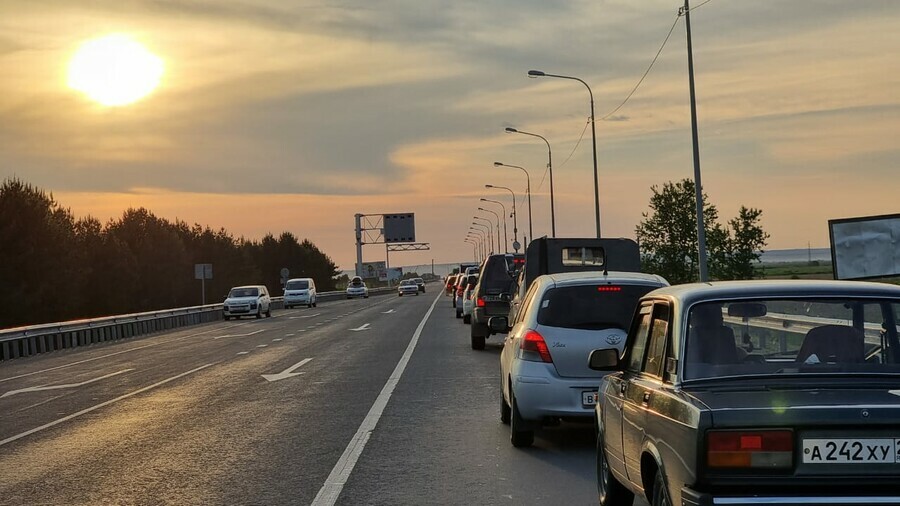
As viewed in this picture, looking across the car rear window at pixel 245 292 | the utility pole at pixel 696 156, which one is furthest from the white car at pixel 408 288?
the utility pole at pixel 696 156

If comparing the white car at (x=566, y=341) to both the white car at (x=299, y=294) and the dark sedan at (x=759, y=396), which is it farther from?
the white car at (x=299, y=294)

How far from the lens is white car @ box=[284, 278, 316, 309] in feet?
234

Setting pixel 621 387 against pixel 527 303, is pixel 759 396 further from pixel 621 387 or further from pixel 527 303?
pixel 527 303

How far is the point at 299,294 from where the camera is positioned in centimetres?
7162

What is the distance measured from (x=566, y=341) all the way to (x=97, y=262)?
91.7 meters

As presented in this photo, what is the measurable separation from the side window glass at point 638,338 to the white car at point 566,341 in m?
3.50

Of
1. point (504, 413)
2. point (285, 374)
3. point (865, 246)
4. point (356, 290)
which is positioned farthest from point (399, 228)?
point (504, 413)

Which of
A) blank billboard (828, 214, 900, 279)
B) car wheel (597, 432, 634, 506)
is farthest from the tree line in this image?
car wheel (597, 432, 634, 506)

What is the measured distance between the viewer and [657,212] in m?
Result: 47.4

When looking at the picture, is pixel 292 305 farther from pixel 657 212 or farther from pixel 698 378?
pixel 698 378

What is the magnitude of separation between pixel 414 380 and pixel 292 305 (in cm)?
5629

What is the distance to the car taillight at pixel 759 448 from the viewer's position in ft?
15.9

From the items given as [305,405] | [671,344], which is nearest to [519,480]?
[671,344]

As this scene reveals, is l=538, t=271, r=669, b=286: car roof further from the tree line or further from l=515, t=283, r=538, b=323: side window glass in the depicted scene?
the tree line
